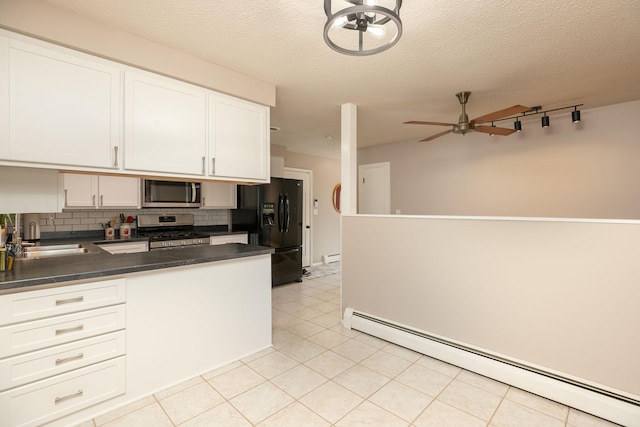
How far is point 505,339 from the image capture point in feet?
7.46

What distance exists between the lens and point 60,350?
5.48 feet

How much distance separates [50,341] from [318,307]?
8.91 feet

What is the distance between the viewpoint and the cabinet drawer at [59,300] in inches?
60.2

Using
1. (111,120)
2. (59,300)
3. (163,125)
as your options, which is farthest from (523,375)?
(111,120)

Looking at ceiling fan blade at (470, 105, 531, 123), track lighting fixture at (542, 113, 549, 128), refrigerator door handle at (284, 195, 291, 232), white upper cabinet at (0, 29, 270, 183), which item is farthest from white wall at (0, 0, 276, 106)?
track lighting fixture at (542, 113, 549, 128)

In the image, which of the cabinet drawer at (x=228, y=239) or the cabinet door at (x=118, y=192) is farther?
the cabinet drawer at (x=228, y=239)

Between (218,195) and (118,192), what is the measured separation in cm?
130

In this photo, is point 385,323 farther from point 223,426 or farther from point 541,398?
point 223,426

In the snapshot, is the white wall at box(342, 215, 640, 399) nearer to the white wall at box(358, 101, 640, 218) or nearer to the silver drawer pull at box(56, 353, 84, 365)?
the white wall at box(358, 101, 640, 218)

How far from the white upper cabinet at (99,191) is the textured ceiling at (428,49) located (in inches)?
84.3

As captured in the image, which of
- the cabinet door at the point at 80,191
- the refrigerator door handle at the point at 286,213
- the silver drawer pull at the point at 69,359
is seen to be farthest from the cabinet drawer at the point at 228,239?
the silver drawer pull at the point at 69,359

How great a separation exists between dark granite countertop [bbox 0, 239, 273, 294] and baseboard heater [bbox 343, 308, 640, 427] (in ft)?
5.01

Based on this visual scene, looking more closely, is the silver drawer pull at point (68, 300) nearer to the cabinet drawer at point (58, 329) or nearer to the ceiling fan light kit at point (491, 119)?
the cabinet drawer at point (58, 329)

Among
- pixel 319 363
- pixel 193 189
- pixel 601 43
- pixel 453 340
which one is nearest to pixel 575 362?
pixel 453 340
